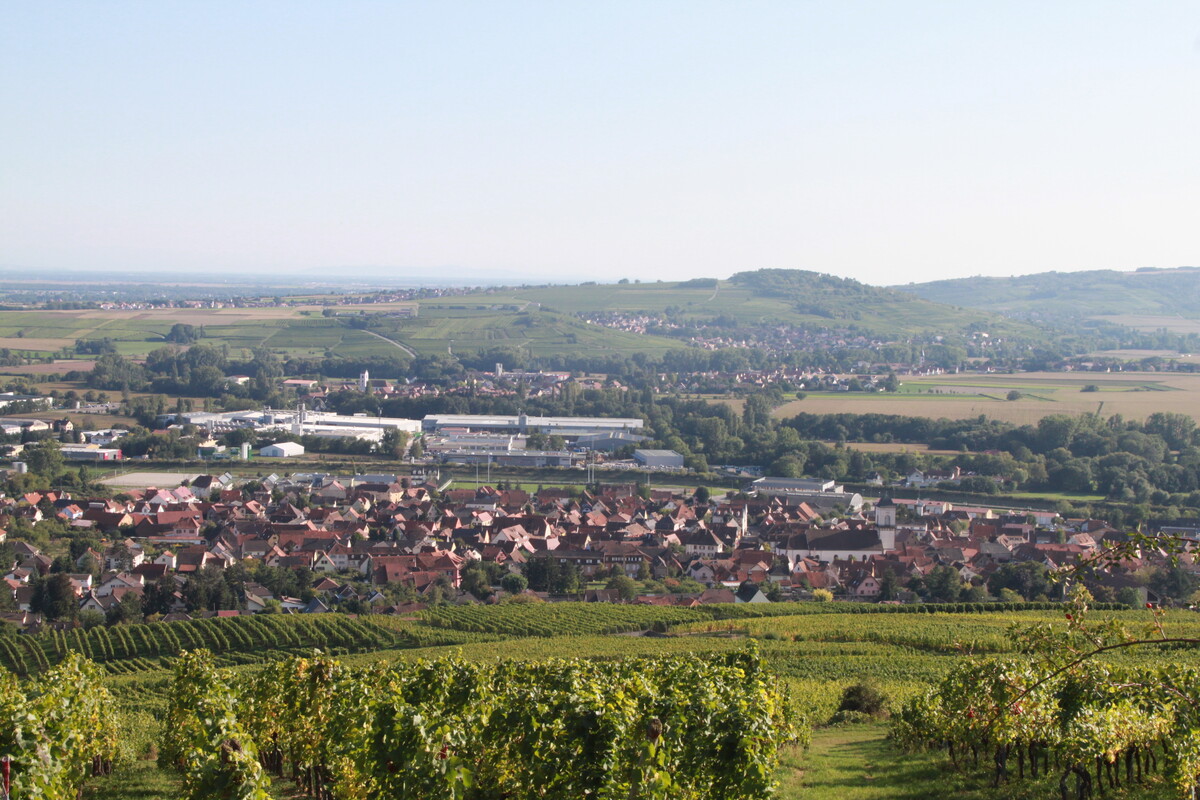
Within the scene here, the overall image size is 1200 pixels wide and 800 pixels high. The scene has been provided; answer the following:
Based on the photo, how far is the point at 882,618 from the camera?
25.1 metres

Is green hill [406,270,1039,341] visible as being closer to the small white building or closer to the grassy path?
the small white building

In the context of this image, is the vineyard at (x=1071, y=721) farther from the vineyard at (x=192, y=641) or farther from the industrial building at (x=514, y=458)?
the industrial building at (x=514, y=458)

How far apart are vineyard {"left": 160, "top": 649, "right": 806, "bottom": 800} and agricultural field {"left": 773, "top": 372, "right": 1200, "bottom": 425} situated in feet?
171

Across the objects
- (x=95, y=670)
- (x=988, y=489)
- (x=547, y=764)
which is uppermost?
(x=547, y=764)

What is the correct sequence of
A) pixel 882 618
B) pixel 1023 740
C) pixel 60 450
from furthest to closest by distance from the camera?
pixel 60 450 < pixel 882 618 < pixel 1023 740

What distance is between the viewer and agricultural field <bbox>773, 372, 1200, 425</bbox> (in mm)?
63500

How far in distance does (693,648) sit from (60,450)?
35719mm

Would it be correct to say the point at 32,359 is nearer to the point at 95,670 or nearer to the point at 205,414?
the point at 205,414

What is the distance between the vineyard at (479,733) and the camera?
24.0ft

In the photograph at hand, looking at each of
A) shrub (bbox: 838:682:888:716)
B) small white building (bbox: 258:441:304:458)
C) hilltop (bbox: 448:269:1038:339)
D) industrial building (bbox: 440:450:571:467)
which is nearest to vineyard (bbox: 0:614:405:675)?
shrub (bbox: 838:682:888:716)

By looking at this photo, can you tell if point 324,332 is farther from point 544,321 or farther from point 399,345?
point 544,321

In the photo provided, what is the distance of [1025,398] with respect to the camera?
71.8 meters

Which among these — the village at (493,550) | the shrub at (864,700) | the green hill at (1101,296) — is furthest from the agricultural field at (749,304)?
the shrub at (864,700)

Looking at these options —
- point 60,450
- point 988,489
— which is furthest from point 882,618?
point 60,450
